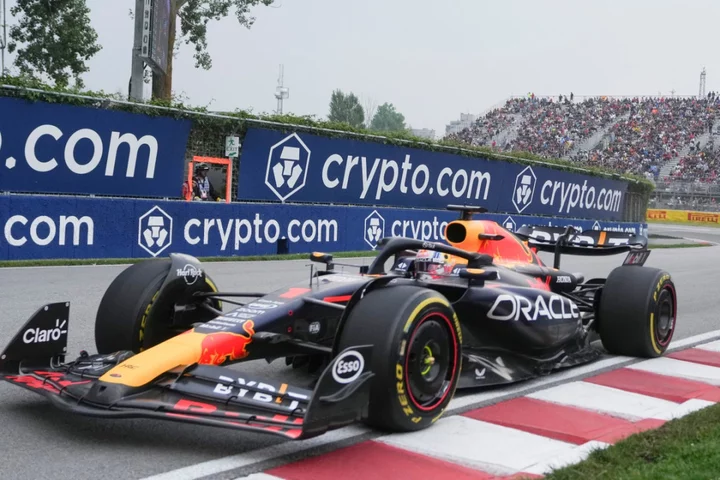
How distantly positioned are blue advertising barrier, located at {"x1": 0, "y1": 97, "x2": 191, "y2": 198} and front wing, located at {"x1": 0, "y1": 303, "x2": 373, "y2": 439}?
9379 mm

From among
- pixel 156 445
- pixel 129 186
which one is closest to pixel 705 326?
pixel 156 445

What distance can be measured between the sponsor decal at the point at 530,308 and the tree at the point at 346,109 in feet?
323

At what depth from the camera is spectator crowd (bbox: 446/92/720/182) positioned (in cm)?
5456

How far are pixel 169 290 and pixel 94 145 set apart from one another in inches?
370

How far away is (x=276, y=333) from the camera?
487cm

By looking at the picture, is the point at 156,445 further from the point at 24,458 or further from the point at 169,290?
the point at 169,290

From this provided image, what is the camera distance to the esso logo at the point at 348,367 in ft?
13.4

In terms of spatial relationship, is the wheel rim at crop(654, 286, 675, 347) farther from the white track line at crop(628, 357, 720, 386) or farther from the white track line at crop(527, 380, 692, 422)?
the white track line at crop(527, 380, 692, 422)

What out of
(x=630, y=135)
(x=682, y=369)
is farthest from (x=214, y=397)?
(x=630, y=135)

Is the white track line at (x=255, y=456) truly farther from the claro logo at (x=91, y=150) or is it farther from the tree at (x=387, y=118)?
the tree at (x=387, y=118)

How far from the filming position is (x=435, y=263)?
20.4 ft

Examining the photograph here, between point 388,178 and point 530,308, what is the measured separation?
45.6 feet

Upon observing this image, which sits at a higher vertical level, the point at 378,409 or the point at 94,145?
the point at 94,145

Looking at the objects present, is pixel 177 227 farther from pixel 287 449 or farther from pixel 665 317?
pixel 287 449
